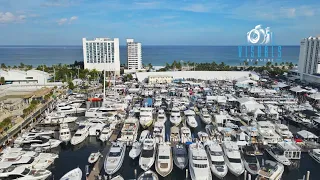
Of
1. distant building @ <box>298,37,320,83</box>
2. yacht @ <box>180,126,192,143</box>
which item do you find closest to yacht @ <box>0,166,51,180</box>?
yacht @ <box>180,126,192,143</box>

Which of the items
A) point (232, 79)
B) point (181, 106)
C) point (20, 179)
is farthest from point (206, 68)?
point (20, 179)

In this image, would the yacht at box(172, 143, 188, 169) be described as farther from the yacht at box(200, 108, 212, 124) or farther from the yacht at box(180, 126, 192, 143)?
the yacht at box(200, 108, 212, 124)

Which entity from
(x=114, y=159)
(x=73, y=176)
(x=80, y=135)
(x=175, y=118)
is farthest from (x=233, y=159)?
(x=80, y=135)

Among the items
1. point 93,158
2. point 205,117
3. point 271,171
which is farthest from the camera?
point 205,117

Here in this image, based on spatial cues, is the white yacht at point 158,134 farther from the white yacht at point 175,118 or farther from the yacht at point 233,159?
the yacht at point 233,159

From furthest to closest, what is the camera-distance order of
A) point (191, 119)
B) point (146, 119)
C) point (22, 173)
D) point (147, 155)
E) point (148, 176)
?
point (191, 119)
point (146, 119)
point (147, 155)
point (22, 173)
point (148, 176)

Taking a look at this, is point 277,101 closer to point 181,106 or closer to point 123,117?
point 181,106

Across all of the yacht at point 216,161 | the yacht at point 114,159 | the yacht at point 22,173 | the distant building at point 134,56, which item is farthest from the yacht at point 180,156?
the distant building at point 134,56

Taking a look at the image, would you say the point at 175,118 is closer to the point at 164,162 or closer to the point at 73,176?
the point at 164,162
